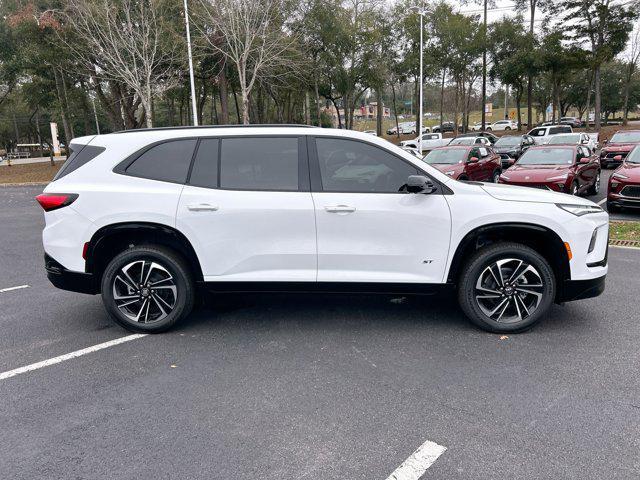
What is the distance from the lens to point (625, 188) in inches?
406

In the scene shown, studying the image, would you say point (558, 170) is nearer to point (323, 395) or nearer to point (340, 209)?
point (340, 209)

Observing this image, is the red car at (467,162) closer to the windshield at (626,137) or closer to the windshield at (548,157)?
the windshield at (548,157)

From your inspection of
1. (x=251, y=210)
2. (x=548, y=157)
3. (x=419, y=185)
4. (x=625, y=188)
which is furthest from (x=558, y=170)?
(x=251, y=210)

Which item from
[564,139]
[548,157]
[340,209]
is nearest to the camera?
[340,209]

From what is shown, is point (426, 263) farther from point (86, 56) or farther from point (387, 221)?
point (86, 56)

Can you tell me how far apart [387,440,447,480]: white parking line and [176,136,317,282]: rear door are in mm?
1897

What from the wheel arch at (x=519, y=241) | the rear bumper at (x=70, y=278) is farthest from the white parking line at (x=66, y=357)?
the wheel arch at (x=519, y=241)

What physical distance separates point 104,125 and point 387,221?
218 feet

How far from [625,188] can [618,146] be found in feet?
31.6

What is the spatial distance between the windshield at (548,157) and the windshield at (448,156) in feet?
6.91

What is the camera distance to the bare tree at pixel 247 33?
22812 millimetres

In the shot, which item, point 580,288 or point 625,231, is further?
point 625,231

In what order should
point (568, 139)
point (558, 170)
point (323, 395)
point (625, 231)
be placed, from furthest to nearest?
point (568, 139)
point (558, 170)
point (625, 231)
point (323, 395)

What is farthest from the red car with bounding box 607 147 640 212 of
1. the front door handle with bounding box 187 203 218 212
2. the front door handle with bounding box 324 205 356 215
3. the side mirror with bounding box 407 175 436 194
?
the front door handle with bounding box 187 203 218 212
